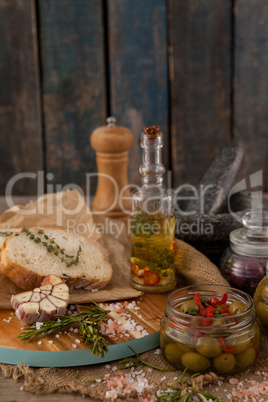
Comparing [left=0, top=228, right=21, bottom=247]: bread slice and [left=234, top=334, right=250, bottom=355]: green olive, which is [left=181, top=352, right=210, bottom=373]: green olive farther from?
[left=0, top=228, right=21, bottom=247]: bread slice

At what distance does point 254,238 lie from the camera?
142 cm

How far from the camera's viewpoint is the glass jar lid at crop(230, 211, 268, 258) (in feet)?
4.59

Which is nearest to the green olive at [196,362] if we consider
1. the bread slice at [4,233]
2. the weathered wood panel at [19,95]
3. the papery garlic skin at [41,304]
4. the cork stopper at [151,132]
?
the papery garlic skin at [41,304]

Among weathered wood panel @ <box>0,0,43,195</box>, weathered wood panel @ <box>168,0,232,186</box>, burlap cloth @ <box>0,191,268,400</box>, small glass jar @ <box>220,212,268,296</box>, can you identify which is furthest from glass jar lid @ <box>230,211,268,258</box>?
weathered wood panel @ <box>0,0,43,195</box>

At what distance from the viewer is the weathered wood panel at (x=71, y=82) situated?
246cm

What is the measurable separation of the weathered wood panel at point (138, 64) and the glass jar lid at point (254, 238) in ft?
4.27

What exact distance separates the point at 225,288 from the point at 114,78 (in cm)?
157

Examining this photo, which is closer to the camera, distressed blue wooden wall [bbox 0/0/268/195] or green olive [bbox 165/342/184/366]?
green olive [bbox 165/342/184/366]

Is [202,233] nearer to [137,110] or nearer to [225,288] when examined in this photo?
[225,288]

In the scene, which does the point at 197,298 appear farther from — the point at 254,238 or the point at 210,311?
the point at 254,238

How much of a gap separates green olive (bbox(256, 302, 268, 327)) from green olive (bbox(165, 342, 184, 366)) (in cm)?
25

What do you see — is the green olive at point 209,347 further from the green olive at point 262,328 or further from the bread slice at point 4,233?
the bread slice at point 4,233
